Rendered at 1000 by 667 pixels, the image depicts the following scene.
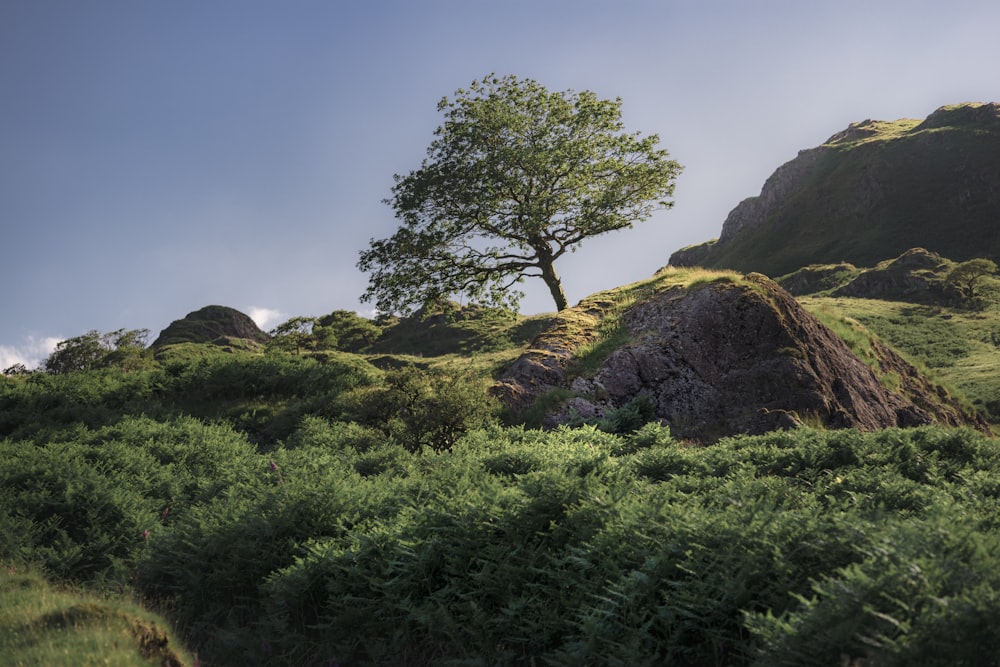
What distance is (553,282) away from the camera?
31000mm

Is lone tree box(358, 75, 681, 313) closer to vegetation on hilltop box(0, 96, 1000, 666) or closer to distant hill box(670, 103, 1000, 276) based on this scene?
vegetation on hilltop box(0, 96, 1000, 666)

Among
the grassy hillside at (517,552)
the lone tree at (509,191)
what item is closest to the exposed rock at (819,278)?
the lone tree at (509,191)

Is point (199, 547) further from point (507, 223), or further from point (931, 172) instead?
point (931, 172)

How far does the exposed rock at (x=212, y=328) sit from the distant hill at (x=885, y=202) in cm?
8535

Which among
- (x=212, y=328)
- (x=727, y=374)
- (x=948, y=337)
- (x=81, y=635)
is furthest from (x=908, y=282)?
(x=212, y=328)

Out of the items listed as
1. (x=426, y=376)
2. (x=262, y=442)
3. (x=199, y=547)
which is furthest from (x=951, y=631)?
(x=262, y=442)

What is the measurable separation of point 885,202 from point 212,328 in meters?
128

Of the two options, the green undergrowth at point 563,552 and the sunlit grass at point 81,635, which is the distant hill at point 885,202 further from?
the sunlit grass at point 81,635

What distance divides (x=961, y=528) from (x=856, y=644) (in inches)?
65.7

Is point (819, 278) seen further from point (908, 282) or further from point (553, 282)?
point (553, 282)

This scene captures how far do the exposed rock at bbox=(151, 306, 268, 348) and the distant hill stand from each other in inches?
3360

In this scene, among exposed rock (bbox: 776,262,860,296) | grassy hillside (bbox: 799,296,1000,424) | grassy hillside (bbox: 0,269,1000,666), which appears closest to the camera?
grassy hillside (bbox: 0,269,1000,666)

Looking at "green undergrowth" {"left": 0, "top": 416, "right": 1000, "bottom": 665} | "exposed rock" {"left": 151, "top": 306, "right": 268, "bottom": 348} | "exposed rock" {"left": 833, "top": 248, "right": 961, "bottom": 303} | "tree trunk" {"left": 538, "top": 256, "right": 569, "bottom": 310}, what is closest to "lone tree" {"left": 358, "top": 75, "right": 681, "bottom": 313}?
"tree trunk" {"left": 538, "top": 256, "right": 569, "bottom": 310}

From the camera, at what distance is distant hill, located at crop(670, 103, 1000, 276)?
110312 millimetres
